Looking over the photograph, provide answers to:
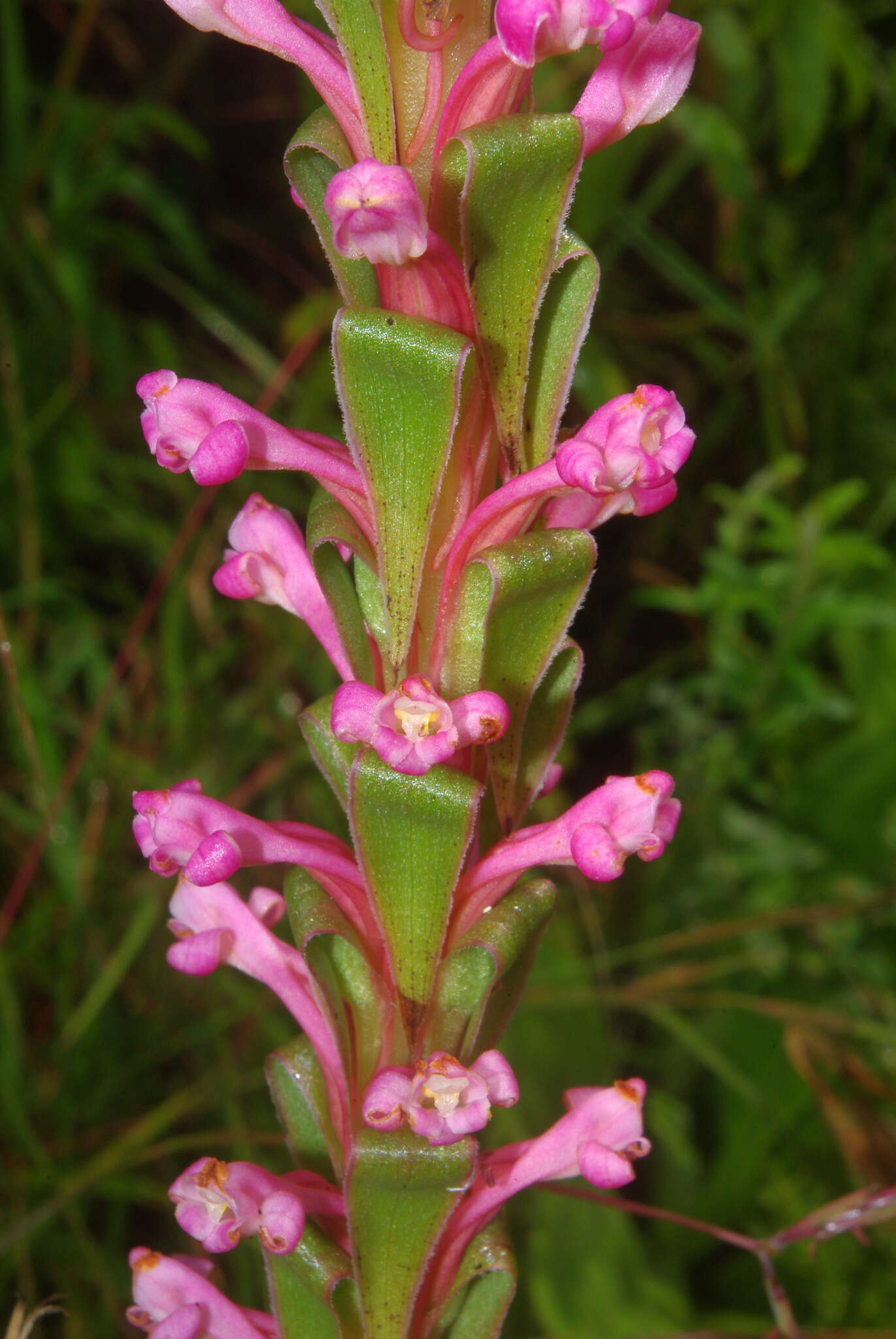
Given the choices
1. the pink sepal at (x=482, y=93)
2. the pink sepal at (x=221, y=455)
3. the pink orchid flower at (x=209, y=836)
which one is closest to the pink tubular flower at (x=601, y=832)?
the pink orchid flower at (x=209, y=836)

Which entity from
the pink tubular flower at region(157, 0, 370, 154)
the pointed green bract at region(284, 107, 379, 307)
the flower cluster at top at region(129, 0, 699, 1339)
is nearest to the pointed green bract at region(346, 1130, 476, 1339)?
the flower cluster at top at region(129, 0, 699, 1339)

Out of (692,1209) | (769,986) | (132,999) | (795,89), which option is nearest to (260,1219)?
(132,999)

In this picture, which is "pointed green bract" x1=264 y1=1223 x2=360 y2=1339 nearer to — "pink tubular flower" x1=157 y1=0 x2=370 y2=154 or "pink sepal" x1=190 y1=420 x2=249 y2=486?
"pink sepal" x1=190 y1=420 x2=249 y2=486

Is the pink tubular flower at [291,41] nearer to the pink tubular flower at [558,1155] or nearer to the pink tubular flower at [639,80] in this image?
the pink tubular flower at [639,80]

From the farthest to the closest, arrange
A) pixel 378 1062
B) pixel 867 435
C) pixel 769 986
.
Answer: pixel 867 435, pixel 769 986, pixel 378 1062

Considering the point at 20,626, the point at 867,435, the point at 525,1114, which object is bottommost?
the point at 525,1114

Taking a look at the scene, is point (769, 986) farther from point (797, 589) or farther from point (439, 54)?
point (439, 54)
